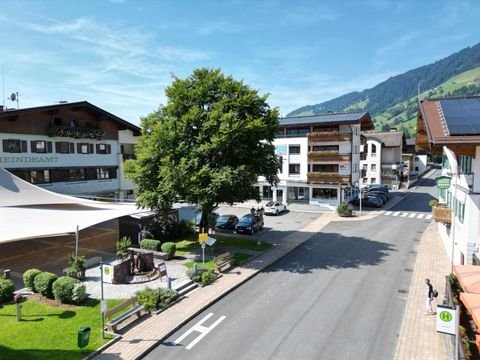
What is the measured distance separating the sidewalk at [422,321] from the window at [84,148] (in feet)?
108

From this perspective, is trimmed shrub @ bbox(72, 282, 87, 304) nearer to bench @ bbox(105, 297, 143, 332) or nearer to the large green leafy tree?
bench @ bbox(105, 297, 143, 332)

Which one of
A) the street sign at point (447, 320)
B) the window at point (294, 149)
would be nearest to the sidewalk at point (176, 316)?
the street sign at point (447, 320)

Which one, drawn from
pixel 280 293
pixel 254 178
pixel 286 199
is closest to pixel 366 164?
pixel 286 199

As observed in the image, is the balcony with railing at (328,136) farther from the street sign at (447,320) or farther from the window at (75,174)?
the street sign at (447,320)

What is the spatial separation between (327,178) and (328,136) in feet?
19.4

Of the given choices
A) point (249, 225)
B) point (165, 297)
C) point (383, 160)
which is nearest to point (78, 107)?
point (249, 225)

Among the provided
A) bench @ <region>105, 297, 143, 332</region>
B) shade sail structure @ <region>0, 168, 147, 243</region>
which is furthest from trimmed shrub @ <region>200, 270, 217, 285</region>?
shade sail structure @ <region>0, 168, 147, 243</region>

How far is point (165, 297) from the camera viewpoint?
1594 centimetres

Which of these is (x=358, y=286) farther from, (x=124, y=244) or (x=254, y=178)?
(x=124, y=244)

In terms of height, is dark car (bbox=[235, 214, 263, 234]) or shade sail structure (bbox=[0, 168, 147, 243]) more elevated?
shade sail structure (bbox=[0, 168, 147, 243])

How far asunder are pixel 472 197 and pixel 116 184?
35513 millimetres

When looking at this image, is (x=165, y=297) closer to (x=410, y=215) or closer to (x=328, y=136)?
(x=410, y=215)

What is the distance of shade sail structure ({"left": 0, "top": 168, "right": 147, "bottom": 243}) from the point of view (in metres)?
18.7

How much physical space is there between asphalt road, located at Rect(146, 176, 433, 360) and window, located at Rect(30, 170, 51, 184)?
23.6 metres
